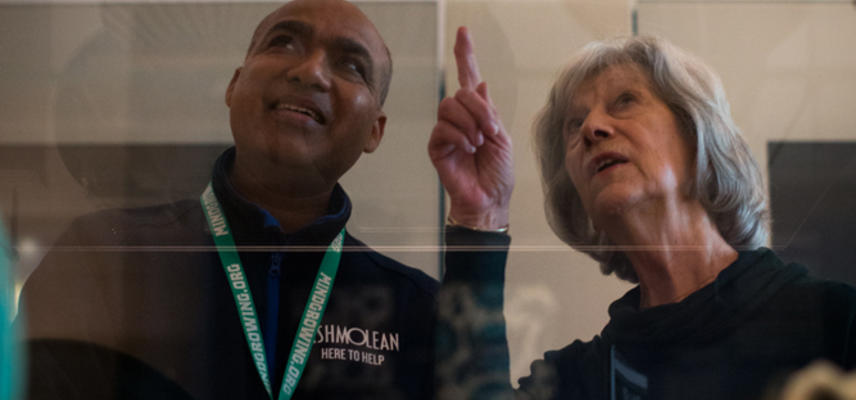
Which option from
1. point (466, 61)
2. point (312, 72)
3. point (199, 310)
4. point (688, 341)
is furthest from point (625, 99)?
Answer: point (199, 310)

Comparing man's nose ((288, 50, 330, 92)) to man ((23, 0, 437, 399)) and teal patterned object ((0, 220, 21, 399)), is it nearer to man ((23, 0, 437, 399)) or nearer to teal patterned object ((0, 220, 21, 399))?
man ((23, 0, 437, 399))

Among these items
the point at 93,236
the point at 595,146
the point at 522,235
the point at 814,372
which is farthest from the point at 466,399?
the point at 93,236

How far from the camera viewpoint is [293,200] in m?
1.19

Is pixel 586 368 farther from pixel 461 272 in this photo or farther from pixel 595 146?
pixel 595 146

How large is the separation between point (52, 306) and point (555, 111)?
0.92 meters

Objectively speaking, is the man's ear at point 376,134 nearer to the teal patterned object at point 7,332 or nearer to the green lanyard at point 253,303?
the green lanyard at point 253,303

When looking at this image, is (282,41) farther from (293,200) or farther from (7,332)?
(7,332)

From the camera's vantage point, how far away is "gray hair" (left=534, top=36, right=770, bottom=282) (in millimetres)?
1151

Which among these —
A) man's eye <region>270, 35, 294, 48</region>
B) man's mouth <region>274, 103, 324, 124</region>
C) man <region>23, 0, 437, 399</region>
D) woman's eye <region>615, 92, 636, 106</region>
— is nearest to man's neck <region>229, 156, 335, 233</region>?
man <region>23, 0, 437, 399</region>

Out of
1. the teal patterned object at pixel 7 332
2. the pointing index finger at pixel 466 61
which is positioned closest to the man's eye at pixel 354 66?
the pointing index finger at pixel 466 61

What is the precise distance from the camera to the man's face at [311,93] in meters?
1.17

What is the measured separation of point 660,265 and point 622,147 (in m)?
0.21

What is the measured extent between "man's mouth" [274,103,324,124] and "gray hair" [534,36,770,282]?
37 cm

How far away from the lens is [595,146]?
116cm
